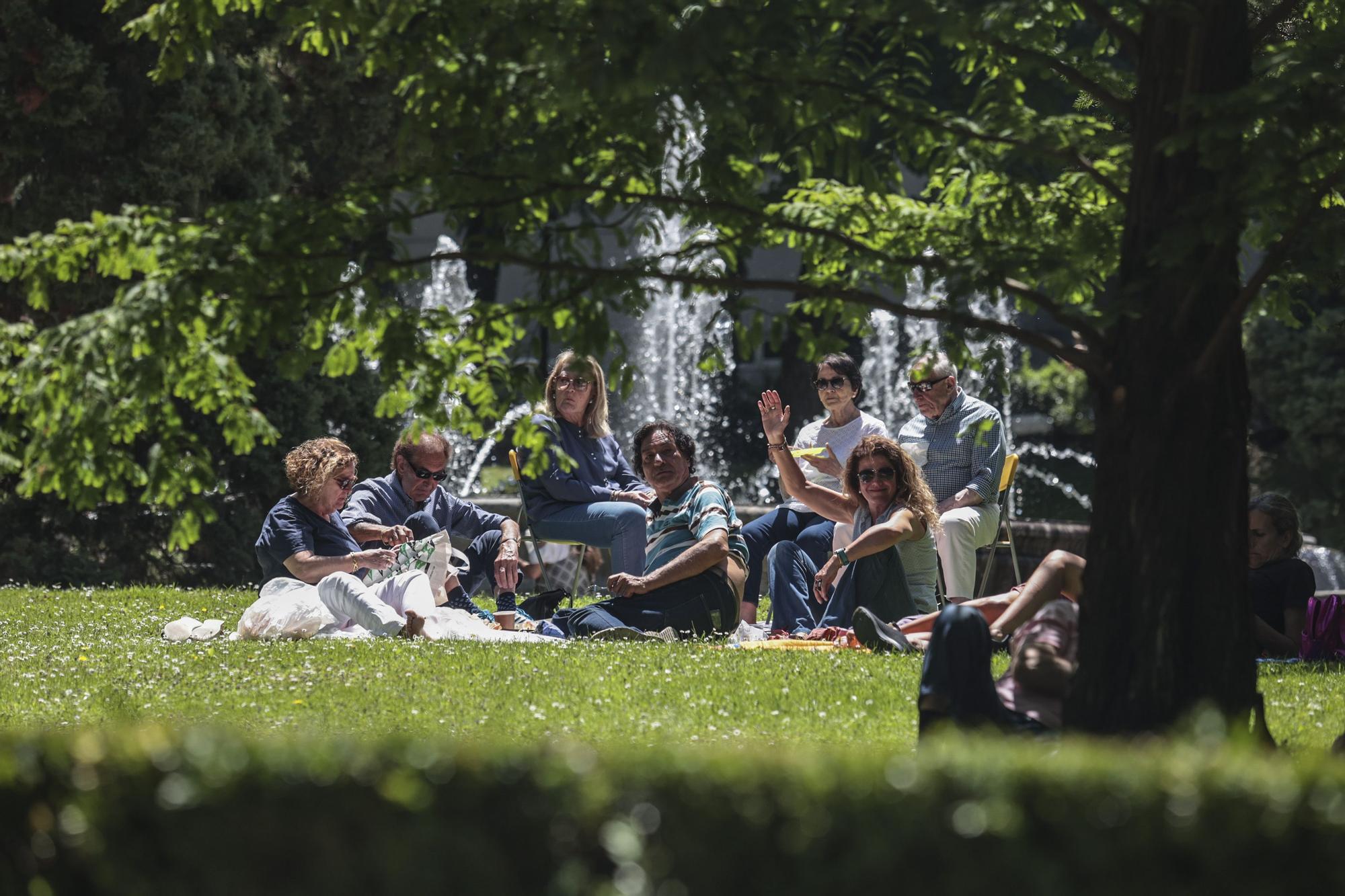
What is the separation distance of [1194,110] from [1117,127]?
104 inches

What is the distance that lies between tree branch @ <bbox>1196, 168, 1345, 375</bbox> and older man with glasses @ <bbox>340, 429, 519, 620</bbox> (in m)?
5.96

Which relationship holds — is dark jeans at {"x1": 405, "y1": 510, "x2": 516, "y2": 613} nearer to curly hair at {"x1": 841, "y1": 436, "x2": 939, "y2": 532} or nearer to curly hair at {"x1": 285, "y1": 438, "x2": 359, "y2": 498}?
curly hair at {"x1": 285, "y1": 438, "x2": 359, "y2": 498}

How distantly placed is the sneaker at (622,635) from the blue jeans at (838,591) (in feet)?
2.88

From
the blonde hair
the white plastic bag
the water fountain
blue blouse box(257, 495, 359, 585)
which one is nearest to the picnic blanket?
the white plastic bag

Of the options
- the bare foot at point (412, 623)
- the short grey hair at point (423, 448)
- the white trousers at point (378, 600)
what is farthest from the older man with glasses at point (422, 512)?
the bare foot at point (412, 623)

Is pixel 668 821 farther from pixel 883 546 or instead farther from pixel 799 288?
pixel 883 546

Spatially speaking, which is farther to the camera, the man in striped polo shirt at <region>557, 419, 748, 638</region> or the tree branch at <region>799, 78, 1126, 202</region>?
the man in striped polo shirt at <region>557, 419, 748, 638</region>

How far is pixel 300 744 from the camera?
3.44 m

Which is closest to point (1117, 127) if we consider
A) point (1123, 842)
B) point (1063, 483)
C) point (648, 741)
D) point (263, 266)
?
point (648, 741)

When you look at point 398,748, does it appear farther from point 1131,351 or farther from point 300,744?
point 1131,351

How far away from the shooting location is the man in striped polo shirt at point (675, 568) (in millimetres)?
9625

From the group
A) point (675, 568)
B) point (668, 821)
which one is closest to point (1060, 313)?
point (668, 821)

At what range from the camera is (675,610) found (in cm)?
976

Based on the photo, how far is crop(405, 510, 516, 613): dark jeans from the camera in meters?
10.5
